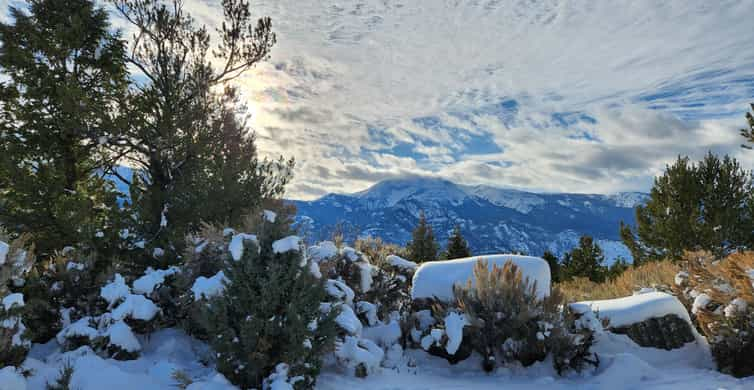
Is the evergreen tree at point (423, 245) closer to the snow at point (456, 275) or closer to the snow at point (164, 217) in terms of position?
the snow at point (164, 217)

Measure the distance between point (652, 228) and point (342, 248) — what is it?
1608 centimetres

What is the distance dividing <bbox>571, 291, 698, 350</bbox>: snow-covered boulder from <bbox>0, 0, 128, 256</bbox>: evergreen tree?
9.44 metres

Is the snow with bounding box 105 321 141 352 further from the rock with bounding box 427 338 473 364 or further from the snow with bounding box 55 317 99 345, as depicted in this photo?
the rock with bounding box 427 338 473 364

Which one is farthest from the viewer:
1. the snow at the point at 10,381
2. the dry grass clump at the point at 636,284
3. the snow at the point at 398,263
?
the snow at the point at 398,263

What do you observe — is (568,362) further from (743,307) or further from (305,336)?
(305,336)

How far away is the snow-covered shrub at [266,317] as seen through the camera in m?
4.04

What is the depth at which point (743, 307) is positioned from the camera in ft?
15.5

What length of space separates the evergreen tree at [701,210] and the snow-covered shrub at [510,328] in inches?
563

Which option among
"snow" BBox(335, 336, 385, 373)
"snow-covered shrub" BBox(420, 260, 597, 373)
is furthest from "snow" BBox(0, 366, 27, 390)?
"snow-covered shrub" BBox(420, 260, 597, 373)

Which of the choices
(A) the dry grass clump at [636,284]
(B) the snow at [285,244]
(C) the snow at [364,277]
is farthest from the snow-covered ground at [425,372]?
(A) the dry grass clump at [636,284]

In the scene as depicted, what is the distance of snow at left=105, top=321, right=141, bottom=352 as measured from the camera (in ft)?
15.9

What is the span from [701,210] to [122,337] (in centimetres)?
2034

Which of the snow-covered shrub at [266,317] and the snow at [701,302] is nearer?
the snow-covered shrub at [266,317]

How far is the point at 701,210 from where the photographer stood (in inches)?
682
